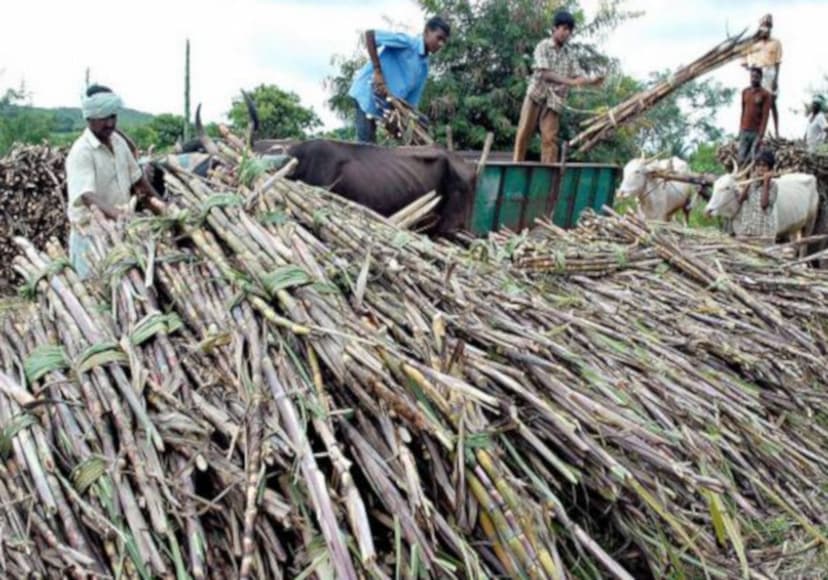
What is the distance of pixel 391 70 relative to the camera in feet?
24.3

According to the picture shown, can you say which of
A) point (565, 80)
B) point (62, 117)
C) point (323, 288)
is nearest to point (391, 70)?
point (565, 80)

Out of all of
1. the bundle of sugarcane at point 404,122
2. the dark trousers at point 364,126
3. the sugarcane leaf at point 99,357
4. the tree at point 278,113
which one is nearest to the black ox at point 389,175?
the bundle of sugarcane at point 404,122

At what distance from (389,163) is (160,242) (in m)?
3.09

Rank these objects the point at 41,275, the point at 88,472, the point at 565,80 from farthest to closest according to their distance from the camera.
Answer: the point at 565,80
the point at 41,275
the point at 88,472

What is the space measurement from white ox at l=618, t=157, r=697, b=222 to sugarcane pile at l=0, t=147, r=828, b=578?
7084mm

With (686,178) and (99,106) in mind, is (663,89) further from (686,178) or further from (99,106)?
(99,106)

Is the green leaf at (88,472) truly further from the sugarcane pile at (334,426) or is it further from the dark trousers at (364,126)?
the dark trousers at (364,126)

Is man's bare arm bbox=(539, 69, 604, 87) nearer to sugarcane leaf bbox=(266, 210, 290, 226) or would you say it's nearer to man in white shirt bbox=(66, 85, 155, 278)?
man in white shirt bbox=(66, 85, 155, 278)

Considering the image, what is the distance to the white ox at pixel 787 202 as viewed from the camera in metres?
8.87

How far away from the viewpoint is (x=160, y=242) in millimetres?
2984

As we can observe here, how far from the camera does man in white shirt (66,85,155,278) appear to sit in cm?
437

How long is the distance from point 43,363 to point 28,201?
704 cm

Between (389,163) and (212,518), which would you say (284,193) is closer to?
(212,518)

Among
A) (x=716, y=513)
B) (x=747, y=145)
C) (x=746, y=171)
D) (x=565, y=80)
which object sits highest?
(x=565, y=80)
